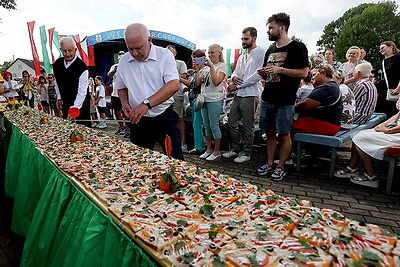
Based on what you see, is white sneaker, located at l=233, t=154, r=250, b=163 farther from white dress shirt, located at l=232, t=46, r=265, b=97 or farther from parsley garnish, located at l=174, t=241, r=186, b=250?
parsley garnish, located at l=174, t=241, r=186, b=250

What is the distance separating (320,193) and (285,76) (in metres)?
1.54

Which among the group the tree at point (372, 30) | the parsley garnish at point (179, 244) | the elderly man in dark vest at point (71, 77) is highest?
the tree at point (372, 30)

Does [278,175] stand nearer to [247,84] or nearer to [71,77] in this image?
[247,84]

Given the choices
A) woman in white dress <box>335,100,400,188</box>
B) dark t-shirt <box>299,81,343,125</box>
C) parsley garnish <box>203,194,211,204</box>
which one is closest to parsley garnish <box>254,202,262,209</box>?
parsley garnish <box>203,194,211,204</box>

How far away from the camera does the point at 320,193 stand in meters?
3.01

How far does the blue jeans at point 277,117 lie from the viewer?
3.15 meters

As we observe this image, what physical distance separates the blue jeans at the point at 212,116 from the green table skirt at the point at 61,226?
2.54 m

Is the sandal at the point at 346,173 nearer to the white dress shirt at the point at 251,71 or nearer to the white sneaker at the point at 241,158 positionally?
the white sneaker at the point at 241,158

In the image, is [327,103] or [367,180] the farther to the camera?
[327,103]

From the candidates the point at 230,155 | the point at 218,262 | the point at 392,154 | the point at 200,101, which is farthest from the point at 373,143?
the point at 218,262

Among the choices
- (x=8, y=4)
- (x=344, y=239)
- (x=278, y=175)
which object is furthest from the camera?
(x=8, y=4)

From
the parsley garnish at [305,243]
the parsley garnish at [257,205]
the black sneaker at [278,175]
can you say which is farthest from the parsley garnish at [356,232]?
the black sneaker at [278,175]

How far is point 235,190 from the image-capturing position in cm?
128

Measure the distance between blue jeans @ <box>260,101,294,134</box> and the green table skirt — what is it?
8.44 ft
